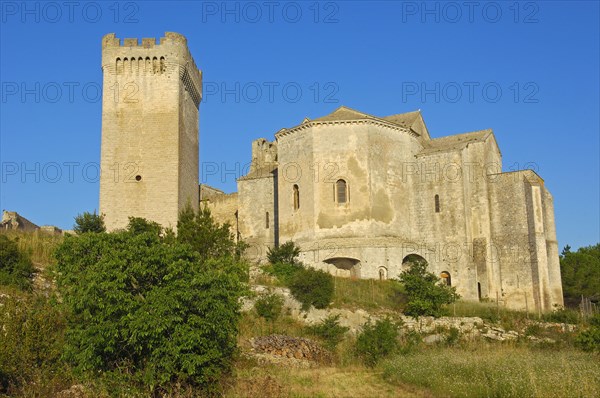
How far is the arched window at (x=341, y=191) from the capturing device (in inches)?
1231

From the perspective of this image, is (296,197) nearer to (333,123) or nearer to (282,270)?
(333,123)

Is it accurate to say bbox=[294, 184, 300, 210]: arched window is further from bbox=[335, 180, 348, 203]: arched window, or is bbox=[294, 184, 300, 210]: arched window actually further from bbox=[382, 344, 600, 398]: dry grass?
bbox=[382, 344, 600, 398]: dry grass

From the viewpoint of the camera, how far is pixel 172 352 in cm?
1304

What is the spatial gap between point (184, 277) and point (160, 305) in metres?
0.98

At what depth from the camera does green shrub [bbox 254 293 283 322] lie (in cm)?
2295

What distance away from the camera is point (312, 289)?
24.1 metres

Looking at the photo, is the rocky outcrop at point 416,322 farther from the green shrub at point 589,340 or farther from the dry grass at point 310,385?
the dry grass at point 310,385

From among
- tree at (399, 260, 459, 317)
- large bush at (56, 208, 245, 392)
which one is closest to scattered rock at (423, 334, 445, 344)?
tree at (399, 260, 459, 317)

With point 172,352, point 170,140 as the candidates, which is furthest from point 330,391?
point 170,140

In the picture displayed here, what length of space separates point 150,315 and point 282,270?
14.1 metres

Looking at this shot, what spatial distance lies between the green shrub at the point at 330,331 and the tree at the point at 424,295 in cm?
335

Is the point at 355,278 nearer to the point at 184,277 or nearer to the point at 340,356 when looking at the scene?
the point at 340,356

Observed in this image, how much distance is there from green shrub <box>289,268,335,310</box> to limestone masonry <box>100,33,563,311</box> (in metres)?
5.13

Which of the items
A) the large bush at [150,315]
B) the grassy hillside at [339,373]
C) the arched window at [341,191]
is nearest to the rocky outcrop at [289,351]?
the grassy hillside at [339,373]
